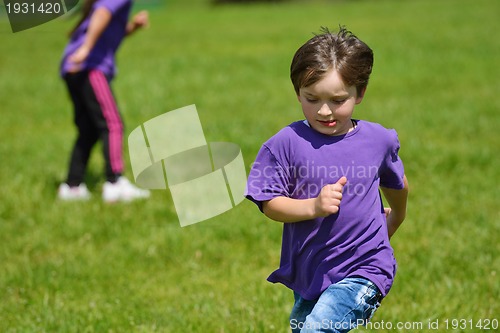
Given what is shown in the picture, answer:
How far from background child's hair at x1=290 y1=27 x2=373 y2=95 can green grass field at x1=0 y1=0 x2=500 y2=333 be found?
1651 mm

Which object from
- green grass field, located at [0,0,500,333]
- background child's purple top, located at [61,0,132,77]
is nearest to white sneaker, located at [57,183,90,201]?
green grass field, located at [0,0,500,333]

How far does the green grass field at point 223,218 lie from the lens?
4.45 meters

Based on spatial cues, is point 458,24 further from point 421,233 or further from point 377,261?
point 377,261

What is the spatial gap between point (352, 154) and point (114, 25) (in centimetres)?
469

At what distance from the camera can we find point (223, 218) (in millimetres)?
6270

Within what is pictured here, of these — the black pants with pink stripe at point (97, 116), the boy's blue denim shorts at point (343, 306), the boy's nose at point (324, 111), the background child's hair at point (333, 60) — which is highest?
the background child's hair at point (333, 60)

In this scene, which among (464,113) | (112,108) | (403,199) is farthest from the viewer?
(464,113)

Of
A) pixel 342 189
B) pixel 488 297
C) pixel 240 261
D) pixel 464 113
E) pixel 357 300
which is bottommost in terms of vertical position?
pixel 464 113

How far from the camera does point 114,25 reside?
23.7 feet

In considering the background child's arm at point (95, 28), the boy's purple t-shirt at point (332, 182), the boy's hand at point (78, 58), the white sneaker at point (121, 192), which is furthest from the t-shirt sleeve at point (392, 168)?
the background child's arm at point (95, 28)

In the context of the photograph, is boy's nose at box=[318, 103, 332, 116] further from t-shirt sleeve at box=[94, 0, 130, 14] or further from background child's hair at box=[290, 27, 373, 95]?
t-shirt sleeve at box=[94, 0, 130, 14]

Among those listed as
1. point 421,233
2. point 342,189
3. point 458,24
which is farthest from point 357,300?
point 458,24

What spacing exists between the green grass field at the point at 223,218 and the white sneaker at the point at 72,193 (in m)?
0.13

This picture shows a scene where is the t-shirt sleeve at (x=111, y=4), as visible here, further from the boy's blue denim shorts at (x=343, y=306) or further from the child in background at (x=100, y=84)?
the boy's blue denim shorts at (x=343, y=306)
